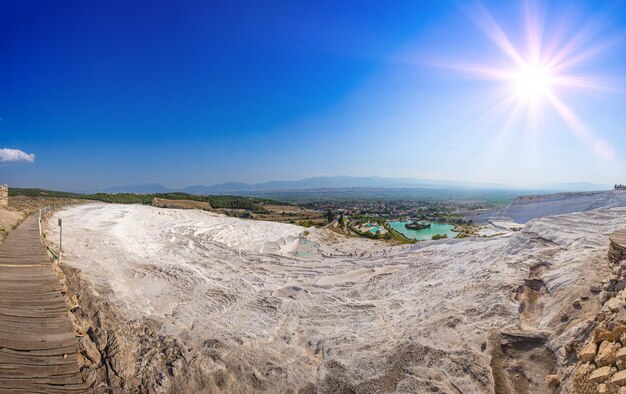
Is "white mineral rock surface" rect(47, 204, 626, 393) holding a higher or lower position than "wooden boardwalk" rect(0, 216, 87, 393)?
lower

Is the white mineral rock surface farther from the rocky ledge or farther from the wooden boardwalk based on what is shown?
the wooden boardwalk

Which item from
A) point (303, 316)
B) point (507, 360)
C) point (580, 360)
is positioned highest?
point (580, 360)

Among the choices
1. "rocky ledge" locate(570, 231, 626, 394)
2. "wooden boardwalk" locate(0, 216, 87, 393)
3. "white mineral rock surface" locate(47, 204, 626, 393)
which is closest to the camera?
"rocky ledge" locate(570, 231, 626, 394)

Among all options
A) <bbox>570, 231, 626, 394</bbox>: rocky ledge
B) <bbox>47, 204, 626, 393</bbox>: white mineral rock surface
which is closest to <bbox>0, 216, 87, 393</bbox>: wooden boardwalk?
<bbox>47, 204, 626, 393</bbox>: white mineral rock surface

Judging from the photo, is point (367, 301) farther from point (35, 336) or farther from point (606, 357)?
point (35, 336)

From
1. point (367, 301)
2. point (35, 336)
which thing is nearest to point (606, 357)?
point (367, 301)

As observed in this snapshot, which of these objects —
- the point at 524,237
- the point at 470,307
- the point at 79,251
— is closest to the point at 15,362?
the point at 470,307

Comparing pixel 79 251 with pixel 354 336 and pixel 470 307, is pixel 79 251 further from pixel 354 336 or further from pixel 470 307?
pixel 470 307

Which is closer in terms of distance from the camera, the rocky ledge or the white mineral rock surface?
the rocky ledge

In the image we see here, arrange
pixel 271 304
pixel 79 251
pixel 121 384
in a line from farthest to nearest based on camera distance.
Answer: pixel 79 251
pixel 271 304
pixel 121 384
